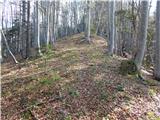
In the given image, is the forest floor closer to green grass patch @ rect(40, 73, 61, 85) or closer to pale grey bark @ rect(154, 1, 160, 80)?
green grass patch @ rect(40, 73, 61, 85)

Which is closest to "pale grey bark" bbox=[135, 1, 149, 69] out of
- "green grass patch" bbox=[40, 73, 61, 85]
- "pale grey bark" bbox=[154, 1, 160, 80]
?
"pale grey bark" bbox=[154, 1, 160, 80]

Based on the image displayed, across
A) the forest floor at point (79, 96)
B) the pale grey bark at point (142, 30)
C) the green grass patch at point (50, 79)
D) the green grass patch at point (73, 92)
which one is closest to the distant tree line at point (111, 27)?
the pale grey bark at point (142, 30)

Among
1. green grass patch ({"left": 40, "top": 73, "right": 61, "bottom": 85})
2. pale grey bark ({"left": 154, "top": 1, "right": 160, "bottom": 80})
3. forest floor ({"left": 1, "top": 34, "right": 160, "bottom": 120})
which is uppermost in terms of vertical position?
pale grey bark ({"left": 154, "top": 1, "right": 160, "bottom": 80})

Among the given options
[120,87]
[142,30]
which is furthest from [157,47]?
[120,87]

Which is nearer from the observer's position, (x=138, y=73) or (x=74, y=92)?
(x=74, y=92)

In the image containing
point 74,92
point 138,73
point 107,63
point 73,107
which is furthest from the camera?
point 107,63

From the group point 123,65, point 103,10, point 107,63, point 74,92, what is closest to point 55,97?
point 74,92

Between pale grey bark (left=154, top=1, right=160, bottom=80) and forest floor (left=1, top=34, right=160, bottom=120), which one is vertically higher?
pale grey bark (left=154, top=1, right=160, bottom=80)

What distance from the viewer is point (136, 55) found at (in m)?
13.7

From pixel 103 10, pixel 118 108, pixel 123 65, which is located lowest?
pixel 118 108

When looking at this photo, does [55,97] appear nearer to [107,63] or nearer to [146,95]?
[146,95]

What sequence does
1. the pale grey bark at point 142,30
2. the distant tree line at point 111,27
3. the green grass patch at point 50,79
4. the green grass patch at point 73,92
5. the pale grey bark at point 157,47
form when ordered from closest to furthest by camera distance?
1. the green grass patch at point 73,92
2. the green grass patch at point 50,79
3. the pale grey bark at point 142,30
4. the pale grey bark at point 157,47
5. the distant tree line at point 111,27

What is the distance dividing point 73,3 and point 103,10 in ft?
45.3

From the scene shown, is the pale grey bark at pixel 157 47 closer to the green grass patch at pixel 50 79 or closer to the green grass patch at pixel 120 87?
the green grass patch at pixel 120 87
